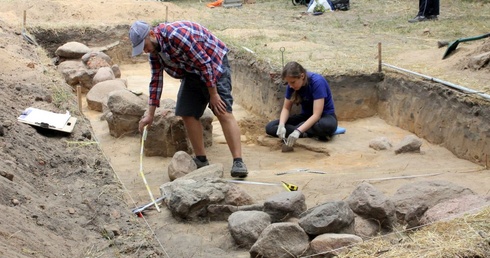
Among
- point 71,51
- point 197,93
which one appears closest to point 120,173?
point 197,93

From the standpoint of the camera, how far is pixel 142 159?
25.2ft

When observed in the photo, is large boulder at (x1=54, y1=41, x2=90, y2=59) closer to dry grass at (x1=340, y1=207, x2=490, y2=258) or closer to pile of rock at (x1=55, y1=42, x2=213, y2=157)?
pile of rock at (x1=55, y1=42, x2=213, y2=157)

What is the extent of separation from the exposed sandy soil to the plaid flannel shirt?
37.7 inches

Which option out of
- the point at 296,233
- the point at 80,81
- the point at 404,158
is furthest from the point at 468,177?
the point at 80,81

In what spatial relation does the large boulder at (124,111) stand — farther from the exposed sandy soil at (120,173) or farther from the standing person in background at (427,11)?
the standing person in background at (427,11)

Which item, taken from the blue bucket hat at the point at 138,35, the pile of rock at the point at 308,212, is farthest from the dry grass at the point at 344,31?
the blue bucket hat at the point at 138,35

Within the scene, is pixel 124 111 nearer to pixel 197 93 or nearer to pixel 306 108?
pixel 197 93

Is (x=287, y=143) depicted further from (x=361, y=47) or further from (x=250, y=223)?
(x=361, y=47)

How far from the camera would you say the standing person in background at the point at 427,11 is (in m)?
13.7

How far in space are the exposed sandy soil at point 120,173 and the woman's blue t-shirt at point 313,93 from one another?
373 millimetres

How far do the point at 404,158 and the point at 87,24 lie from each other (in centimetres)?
810

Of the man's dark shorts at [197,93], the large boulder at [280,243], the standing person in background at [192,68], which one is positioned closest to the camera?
the large boulder at [280,243]

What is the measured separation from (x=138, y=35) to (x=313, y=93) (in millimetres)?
2661

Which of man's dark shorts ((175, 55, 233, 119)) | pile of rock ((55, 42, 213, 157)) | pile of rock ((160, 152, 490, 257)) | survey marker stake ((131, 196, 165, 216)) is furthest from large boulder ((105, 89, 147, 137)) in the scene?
survey marker stake ((131, 196, 165, 216))
